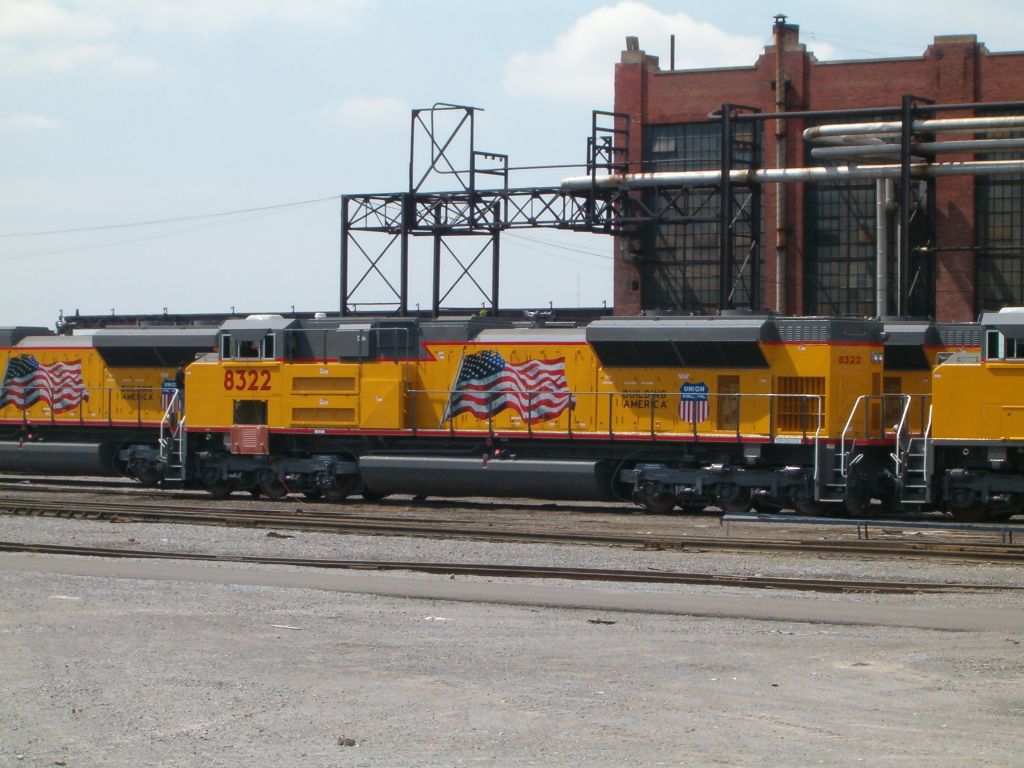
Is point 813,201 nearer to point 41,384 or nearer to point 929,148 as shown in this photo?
point 929,148

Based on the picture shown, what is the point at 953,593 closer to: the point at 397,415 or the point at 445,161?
the point at 397,415

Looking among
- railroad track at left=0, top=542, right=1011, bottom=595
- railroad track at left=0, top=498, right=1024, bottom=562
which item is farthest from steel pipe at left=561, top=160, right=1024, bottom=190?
railroad track at left=0, top=542, right=1011, bottom=595

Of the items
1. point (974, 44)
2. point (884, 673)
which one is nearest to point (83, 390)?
point (884, 673)

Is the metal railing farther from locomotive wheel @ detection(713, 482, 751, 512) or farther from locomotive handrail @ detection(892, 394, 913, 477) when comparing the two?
locomotive handrail @ detection(892, 394, 913, 477)

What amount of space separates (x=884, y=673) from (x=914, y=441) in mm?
13287

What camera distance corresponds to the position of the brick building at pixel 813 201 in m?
40.5

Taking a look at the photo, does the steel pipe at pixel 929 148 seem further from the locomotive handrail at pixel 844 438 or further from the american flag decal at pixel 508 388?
the american flag decal at pixel 508 388

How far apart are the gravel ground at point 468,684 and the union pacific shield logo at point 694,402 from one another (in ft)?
31.8

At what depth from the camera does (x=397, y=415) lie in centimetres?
2697

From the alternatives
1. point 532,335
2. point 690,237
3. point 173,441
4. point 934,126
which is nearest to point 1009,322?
point 532,335

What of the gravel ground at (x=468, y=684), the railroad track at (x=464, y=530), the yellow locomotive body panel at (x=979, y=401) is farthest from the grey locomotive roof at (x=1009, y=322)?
the gravel ground at (x=468, y=684)

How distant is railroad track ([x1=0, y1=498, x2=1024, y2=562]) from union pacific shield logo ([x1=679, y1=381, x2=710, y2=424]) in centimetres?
332

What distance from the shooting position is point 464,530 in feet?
67.8

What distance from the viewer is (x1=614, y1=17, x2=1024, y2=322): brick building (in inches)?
1593
